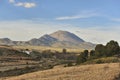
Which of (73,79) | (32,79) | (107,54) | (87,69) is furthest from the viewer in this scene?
(107,54)

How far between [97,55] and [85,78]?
67.0 meters

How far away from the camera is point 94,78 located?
4000 cm

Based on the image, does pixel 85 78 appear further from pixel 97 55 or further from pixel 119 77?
pixel 97 55

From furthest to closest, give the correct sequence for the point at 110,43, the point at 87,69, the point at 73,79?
the point at 110,43
the point at 87,69
the point at 73,79

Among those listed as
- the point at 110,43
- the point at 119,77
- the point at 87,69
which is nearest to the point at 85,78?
the point at 119,77

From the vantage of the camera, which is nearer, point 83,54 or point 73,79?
point 73,79

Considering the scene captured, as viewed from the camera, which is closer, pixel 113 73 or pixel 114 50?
pixel 113 73

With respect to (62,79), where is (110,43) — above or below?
above

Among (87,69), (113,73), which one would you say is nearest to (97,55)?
(87,69)

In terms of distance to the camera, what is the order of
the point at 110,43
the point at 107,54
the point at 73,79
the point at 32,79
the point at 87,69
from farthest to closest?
1. the point at 110,43
2. the point at 107,54
3. the point at 87,69
4. the point at 32,79
5. the point at 73,79

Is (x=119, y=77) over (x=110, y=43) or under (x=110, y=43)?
under

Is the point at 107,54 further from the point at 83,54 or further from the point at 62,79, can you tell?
the point at 62,79

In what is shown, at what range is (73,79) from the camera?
39312 millimetres

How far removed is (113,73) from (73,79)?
7.41 meters
